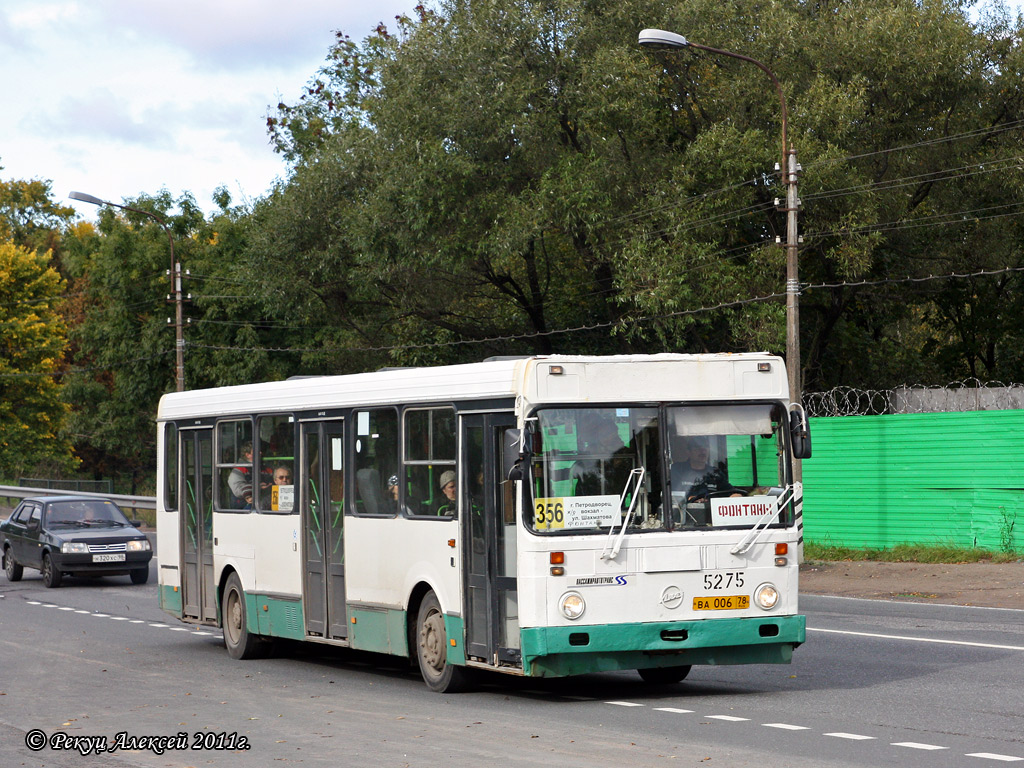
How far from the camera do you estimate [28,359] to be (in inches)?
2648

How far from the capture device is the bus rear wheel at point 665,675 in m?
12.6

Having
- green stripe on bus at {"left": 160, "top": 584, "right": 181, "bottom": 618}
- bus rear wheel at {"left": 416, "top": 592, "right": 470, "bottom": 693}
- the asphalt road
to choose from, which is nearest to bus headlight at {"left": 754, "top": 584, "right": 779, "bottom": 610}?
the asphalt road

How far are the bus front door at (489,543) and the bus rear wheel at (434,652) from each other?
411 mm

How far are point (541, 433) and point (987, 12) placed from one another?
83.7ft

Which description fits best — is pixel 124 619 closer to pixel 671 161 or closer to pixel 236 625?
pixel 236 625

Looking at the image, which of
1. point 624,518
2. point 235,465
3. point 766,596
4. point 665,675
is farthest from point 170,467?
point 766,596

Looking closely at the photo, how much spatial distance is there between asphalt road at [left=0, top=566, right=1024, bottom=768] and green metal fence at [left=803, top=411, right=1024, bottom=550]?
7414 millimetres

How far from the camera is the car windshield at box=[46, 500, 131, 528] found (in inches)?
1037

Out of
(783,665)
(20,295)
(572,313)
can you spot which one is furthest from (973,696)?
(20,295)

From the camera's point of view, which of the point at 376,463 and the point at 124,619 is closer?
the point at 376,463

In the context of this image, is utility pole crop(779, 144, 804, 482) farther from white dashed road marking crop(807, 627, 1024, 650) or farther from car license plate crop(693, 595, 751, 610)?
car license plate crop(693, 595, 751, 610)

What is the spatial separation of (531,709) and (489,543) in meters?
1.31

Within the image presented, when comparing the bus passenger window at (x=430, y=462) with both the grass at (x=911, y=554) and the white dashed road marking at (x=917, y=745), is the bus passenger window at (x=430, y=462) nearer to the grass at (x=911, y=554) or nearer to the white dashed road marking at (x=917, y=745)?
the white dashed road marking at (x=917, y=745)

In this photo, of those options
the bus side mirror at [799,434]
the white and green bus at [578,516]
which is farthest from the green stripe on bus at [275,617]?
the bus side mirror at [799,434]
